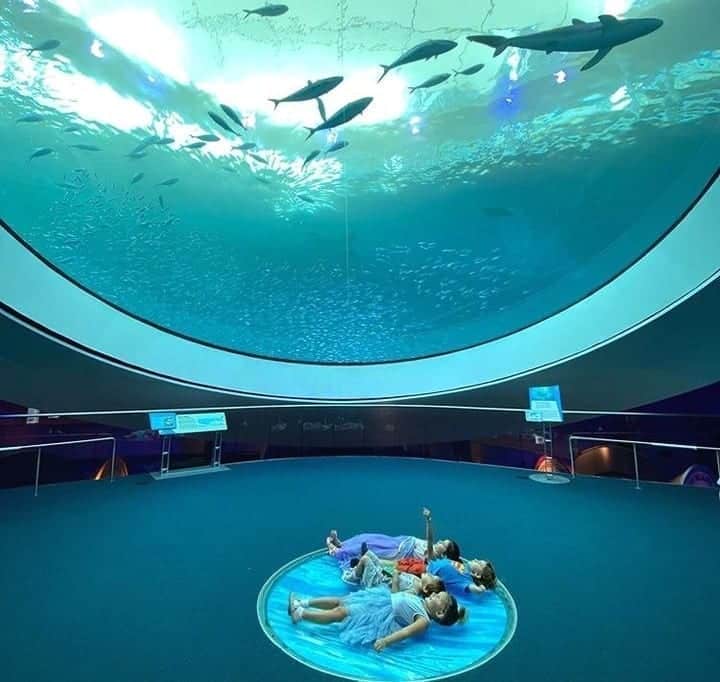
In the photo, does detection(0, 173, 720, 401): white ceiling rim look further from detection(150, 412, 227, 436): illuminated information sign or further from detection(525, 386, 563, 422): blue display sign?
detection(150, 412, 227, 436): illuminated information sign

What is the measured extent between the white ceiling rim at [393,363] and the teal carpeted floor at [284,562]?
7.87ft

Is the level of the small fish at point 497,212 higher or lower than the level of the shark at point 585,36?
higher

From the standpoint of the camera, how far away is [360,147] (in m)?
9.11

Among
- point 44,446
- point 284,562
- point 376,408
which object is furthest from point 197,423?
point 284,562

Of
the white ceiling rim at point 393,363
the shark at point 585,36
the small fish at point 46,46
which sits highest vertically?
the small fish at point 46,46

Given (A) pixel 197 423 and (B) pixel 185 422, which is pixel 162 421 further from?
(A) pixel 197 423

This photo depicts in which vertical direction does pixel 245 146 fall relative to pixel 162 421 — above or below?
above

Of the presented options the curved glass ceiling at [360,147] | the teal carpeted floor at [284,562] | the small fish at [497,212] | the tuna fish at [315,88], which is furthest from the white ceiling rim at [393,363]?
the tuna fish at [315,88]

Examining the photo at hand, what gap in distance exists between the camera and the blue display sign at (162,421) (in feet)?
20.1

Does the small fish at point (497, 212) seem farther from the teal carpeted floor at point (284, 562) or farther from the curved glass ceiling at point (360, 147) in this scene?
the teal carpeted floor at point (284, 562)

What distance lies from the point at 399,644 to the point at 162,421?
5317mm

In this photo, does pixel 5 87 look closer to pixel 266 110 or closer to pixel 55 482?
pixel 266 110

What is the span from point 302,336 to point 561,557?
58.1ft

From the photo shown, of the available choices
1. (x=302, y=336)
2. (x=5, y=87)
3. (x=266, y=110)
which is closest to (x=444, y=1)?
(x=266, y=110)
